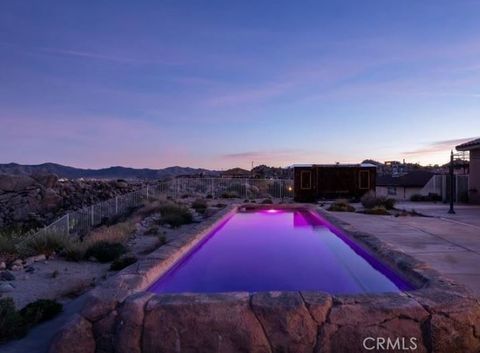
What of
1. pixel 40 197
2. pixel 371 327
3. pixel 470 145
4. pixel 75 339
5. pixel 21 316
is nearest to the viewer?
pixel 371 327

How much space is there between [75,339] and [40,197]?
94.9ft

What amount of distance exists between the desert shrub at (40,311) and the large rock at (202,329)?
173cm

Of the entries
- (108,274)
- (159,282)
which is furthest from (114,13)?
(159,282)

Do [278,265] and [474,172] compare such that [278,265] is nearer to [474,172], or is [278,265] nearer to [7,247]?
[7,247]

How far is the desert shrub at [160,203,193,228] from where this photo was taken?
1388cm

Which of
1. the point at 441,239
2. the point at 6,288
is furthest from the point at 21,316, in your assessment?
the point at 441,239

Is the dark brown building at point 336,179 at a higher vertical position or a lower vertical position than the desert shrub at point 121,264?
higher

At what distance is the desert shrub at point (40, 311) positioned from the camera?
4929mm

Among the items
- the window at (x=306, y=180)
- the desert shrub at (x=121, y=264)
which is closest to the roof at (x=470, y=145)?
the window at (x=306, y=180)

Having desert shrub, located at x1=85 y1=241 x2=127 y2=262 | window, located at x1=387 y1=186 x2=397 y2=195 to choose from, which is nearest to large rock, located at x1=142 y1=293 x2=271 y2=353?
desert shrub, located at x1=85 y1=241 x2=127 y2=262

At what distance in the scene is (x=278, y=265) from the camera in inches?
311

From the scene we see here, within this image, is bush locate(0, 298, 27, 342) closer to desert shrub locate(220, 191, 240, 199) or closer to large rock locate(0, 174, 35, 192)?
desert shrub locate(220, 191, 240, 199)

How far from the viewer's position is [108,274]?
7.31 meters

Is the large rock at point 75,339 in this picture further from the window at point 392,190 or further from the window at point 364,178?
the window at point 392,190
